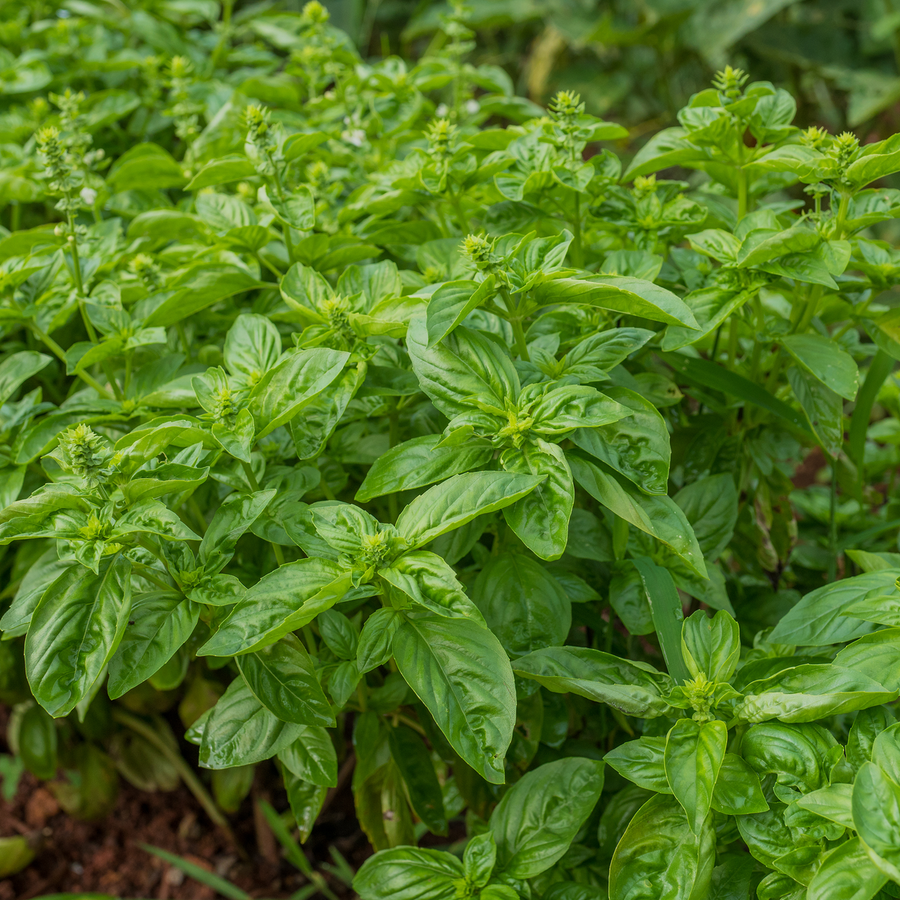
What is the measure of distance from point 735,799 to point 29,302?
1.07 meters

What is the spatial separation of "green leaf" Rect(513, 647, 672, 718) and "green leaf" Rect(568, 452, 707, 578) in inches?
5.0

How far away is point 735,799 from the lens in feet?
2.71

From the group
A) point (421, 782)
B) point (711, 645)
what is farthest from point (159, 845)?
point (711, 645)

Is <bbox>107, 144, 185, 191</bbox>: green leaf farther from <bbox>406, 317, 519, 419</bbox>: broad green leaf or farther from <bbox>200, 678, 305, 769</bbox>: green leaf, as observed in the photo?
<bbox>200, 678, 305, 769</bbox>: green leaf

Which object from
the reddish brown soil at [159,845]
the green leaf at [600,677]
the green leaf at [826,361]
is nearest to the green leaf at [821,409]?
the green leaf at [826,361]

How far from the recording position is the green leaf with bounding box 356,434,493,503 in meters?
0.90

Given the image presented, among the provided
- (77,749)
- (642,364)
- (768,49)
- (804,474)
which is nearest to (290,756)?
(642,364)

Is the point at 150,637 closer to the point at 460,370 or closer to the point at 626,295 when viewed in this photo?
the point at 460,370

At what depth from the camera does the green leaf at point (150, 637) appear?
→ 0.87 meters

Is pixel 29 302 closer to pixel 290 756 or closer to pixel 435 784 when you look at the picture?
pixel 290 756

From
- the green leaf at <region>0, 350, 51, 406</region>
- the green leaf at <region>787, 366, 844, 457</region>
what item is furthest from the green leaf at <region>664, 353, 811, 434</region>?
the green leaf at <region>0, 350, 51, 406</region>

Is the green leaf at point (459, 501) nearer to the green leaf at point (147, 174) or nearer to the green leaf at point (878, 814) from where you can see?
the green leaf at point (878, 814)

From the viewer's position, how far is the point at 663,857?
33.8 inches

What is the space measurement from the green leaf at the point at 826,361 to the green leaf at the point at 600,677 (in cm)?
39
